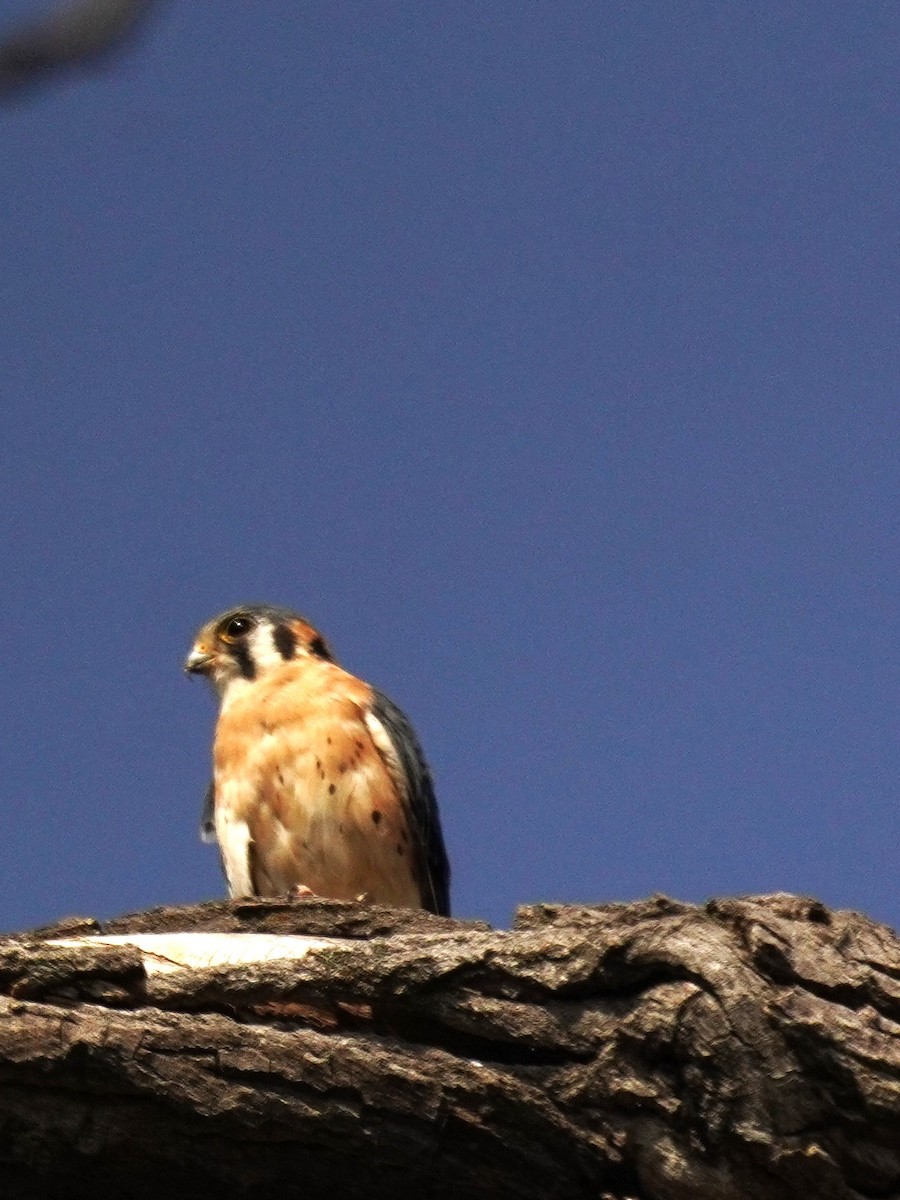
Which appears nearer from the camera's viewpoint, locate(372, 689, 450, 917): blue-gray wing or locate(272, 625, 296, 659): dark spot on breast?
locate(372, 689, 450, 917): blue-gray wing

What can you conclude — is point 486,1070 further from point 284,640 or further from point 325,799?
point 284,640

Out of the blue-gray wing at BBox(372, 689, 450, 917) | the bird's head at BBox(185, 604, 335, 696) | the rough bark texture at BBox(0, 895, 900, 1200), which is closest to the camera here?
the rough bark texture at BBox(0, 895, 900, 1200)

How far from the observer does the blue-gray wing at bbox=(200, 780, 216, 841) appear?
721 cm

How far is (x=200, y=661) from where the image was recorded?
7.85 meters

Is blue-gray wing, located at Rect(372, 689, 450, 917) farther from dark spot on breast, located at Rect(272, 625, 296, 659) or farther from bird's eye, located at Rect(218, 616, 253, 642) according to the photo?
bird's eye, located at Rect(218, 616, 253, 642)

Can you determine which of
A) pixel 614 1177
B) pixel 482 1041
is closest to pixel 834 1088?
pixel 614 1177

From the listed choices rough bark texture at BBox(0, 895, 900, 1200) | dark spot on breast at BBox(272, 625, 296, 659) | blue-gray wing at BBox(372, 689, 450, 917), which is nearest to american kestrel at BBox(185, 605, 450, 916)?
blue-gray wing at BBox(372, 689, 450, 917)

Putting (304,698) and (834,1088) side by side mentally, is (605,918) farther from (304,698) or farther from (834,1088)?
(304,698)

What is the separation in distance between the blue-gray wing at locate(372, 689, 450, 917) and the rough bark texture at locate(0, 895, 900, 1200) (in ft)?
10.9

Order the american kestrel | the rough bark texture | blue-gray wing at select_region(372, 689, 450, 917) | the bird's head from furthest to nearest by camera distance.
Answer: the bird's head → blue-gray wing at select_region(372, 689, 450, 917) → the american kestrel → the rough bark texture

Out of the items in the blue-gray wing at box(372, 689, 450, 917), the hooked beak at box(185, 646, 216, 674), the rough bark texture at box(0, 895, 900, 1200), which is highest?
the hooked beak at box(185, 646, 216, 674)

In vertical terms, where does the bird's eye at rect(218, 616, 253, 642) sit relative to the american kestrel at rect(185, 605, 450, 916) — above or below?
above

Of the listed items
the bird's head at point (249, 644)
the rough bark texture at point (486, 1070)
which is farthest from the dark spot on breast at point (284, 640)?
the rough bark texture at point (486, 1070)

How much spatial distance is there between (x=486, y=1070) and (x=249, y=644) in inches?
178
